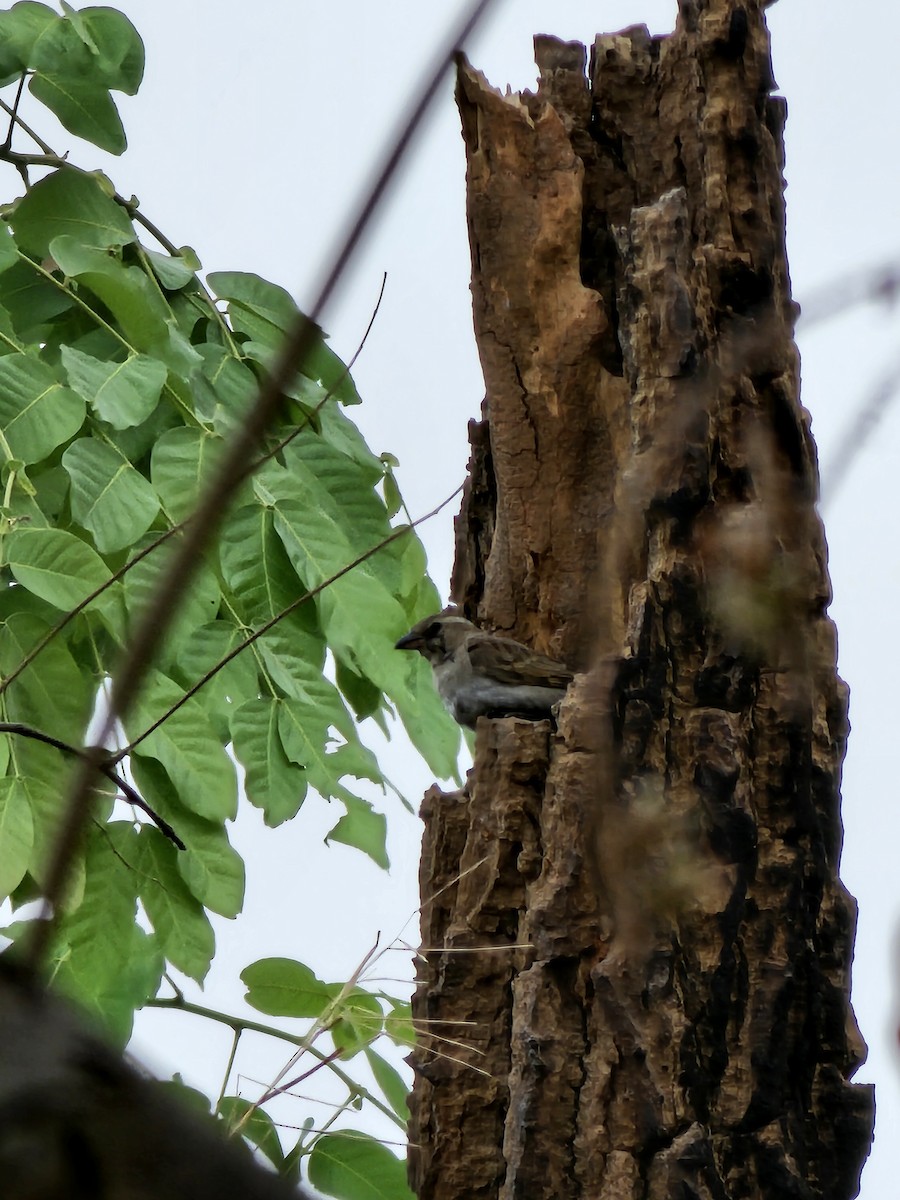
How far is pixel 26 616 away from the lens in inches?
94.5

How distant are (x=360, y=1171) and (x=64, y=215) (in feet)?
6.18

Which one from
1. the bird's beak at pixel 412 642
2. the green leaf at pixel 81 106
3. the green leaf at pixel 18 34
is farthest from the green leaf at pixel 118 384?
the bird's beak at pixel 412 642

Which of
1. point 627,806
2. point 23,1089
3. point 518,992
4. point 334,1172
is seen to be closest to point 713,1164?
point 518,992

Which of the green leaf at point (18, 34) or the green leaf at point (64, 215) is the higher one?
the green leaf at point (18, 34)

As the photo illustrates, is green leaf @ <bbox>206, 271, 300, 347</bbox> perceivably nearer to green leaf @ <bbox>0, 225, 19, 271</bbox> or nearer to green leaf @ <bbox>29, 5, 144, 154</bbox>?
green leaf @ <bbox>29, 5, 144, 154</bbox>

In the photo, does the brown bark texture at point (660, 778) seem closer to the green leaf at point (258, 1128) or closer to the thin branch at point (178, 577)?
the green leaf at point (258, 1128)

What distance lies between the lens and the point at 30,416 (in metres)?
2.46

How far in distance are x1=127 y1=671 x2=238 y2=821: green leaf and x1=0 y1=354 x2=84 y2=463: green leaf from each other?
44 centimetres

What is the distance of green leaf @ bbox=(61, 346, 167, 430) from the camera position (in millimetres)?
2480

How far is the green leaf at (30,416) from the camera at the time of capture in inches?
96.7

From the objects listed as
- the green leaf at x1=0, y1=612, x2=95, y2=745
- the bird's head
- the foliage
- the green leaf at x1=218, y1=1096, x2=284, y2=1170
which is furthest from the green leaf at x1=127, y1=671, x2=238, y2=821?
the bird's head

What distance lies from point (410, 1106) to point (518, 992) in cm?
36

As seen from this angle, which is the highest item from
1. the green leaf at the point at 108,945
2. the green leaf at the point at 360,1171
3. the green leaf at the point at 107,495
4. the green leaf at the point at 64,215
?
the green leaf at the point at 64,215

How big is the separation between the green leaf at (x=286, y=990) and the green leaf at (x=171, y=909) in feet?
0.33
